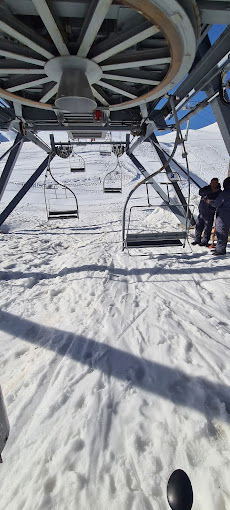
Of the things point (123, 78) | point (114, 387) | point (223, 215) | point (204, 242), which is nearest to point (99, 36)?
point (123, 78)

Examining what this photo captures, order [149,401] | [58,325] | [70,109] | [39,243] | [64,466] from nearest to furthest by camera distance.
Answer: [64,466]
[149,401]
[58,325]
[70,109]
[39,243]

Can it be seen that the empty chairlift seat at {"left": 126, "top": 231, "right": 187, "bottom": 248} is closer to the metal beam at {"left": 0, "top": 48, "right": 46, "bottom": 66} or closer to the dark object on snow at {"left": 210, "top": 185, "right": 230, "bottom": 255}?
the dark object on snow at {"left": 210, "top": 185, "right": 230, "bottom": 255}

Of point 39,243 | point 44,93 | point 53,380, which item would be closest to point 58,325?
point 53,380

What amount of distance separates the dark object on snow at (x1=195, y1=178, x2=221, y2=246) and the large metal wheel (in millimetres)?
2720

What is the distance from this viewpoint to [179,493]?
4.19 ft

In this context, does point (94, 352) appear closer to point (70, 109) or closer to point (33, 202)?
point (70, 109)

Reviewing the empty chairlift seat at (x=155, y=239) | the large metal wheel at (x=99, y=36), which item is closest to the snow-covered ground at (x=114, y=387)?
the empty chairlift seat at (x=155, y=239)

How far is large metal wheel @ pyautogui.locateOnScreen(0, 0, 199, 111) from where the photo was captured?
2150 millimetres

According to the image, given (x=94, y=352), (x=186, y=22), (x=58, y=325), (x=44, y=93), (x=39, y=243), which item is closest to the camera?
(x=186, y=22)

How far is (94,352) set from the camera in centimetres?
256

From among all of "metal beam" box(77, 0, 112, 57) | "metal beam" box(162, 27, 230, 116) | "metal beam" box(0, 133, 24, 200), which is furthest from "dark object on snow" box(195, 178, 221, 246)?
"metal beam" box(0, 133, 24, 200)

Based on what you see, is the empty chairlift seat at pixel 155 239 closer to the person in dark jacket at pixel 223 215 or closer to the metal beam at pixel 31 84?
the person in dark jacket at pixel 223 215

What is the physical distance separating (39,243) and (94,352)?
5.58 metres

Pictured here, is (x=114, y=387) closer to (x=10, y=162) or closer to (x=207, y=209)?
(x=207, y=209)
